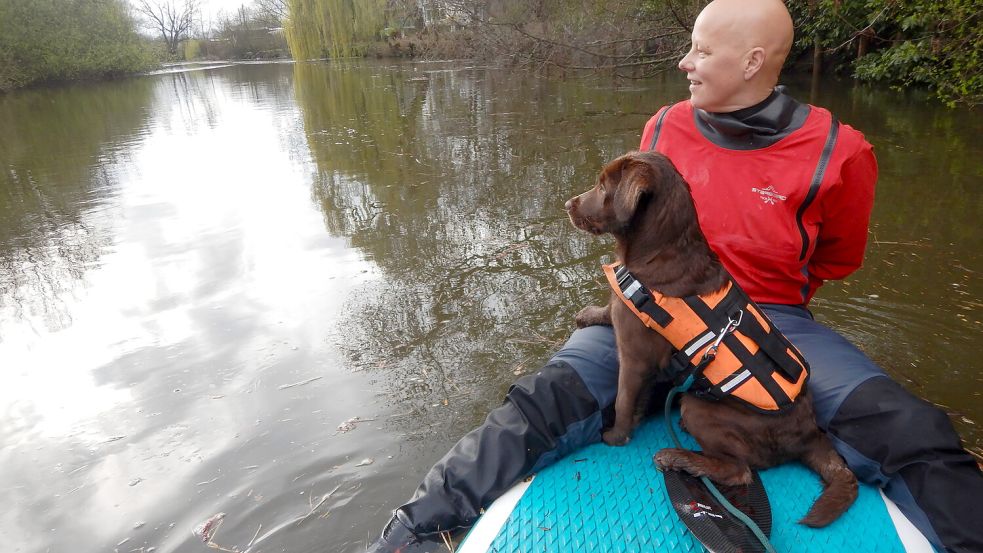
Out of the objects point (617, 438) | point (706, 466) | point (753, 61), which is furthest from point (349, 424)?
point (753, 61)

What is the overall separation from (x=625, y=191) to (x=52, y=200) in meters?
8.85

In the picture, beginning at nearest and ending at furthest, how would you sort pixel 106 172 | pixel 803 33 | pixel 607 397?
pixel 607 397
pixel 106 172
pixel 803 33

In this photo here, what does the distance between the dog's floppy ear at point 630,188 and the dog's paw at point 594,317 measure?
0.62 metres

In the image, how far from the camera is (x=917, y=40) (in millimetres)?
10211

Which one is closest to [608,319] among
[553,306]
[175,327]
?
[553,306]

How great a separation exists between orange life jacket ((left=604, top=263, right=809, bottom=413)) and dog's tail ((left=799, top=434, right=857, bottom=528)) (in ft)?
0.88

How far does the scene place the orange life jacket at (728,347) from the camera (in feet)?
6.69

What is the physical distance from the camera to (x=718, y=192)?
2588mm

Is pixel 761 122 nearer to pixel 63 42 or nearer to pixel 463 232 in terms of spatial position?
pixel 463 232

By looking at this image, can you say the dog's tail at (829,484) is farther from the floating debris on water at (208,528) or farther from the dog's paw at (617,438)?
the floating debris on water at (208,528)

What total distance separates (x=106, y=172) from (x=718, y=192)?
408 inches

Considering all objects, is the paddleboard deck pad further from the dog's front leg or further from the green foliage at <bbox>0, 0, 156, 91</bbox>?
the green foliage at <bbox>0, 0, 156, 91</bbox>

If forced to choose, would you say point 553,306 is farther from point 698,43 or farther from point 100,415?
point 100,415

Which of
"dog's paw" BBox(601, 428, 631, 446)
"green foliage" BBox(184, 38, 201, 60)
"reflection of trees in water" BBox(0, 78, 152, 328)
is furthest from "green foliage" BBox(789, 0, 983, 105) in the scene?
"green foliage" BBox(184, 38, 201, 60)
